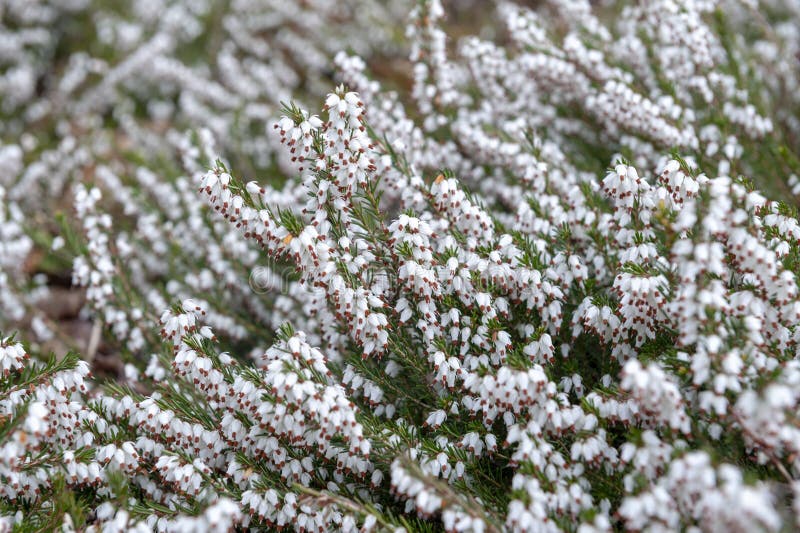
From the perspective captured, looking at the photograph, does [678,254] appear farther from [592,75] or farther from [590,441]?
[592,75]

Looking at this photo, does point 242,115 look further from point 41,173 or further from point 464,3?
point 464,3

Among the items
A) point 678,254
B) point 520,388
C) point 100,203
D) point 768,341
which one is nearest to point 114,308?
point 100,203

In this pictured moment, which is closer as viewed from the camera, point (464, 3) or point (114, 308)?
point (114, 308)

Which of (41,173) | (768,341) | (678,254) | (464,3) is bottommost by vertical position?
(41,173)

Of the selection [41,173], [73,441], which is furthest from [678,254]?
[41,173]

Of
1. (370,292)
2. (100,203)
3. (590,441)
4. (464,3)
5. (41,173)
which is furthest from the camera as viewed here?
(464,3)

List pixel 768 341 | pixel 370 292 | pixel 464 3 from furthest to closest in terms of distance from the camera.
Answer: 1. pixel 464 3
2. pixel 370 292
3. pixel 768 341

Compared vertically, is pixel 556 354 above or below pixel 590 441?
below
